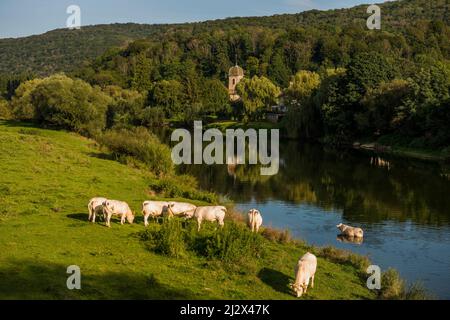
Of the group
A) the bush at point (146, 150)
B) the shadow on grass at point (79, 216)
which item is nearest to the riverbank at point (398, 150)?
the bush at point (146, 150)

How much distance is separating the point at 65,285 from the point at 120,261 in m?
2.59

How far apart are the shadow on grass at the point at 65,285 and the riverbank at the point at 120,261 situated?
0.02 metres

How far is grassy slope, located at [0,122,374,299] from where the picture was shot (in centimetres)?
1351

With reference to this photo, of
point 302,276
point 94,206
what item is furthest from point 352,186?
point 302,276

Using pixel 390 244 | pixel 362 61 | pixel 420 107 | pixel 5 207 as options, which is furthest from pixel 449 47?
pixel 5 207

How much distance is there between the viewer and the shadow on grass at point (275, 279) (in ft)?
51.4

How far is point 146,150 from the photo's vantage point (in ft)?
125

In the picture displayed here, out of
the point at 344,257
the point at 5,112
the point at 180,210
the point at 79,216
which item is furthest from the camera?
the point at 5,112

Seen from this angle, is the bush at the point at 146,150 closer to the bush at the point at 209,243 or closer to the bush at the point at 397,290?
the bush at the point at 209,243

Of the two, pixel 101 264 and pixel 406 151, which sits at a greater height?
pixel 406 151

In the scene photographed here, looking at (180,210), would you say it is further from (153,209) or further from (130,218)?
(130,218)

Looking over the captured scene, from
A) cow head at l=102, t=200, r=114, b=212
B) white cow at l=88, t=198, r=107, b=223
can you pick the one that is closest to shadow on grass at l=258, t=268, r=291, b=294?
cow head at l=102, t=200, r=114, b=212
